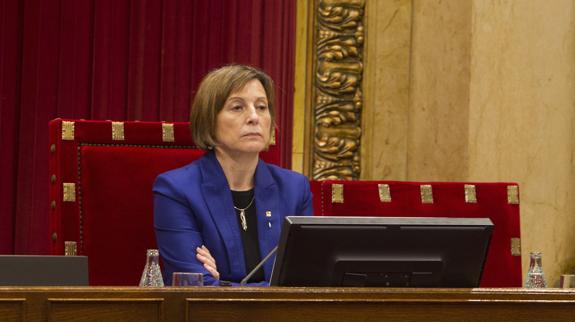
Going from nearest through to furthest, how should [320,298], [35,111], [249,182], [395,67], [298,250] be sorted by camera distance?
[320,298], [298,250], [249,182], [35,111], [395,67]

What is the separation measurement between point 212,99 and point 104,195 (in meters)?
0.40

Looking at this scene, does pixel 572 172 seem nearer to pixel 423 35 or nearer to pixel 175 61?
pixel 423 35

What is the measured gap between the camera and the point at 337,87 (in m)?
4.56

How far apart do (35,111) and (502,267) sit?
205cm

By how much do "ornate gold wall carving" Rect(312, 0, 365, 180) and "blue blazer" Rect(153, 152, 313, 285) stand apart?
5.43ft

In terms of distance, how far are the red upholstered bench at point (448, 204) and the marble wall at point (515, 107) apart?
45.6 inches

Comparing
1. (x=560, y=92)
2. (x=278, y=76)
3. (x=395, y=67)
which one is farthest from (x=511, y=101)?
(x=278, y=76)

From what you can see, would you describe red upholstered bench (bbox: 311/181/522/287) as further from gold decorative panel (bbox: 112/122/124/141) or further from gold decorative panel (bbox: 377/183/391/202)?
gold decorative panel (bbox: 112/122/124/141)


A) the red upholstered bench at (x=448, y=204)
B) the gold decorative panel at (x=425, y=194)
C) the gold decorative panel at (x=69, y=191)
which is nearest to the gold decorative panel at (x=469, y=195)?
the red upholstered bench at (x=448, y=204)

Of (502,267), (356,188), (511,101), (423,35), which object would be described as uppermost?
(423,35)

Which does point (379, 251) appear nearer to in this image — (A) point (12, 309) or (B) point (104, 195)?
(A) point (12, 309)

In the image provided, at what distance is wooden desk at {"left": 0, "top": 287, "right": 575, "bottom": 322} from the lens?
1.69 meters

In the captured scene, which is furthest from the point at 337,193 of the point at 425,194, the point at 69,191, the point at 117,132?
the point at 69,191

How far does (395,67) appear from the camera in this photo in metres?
4.54
